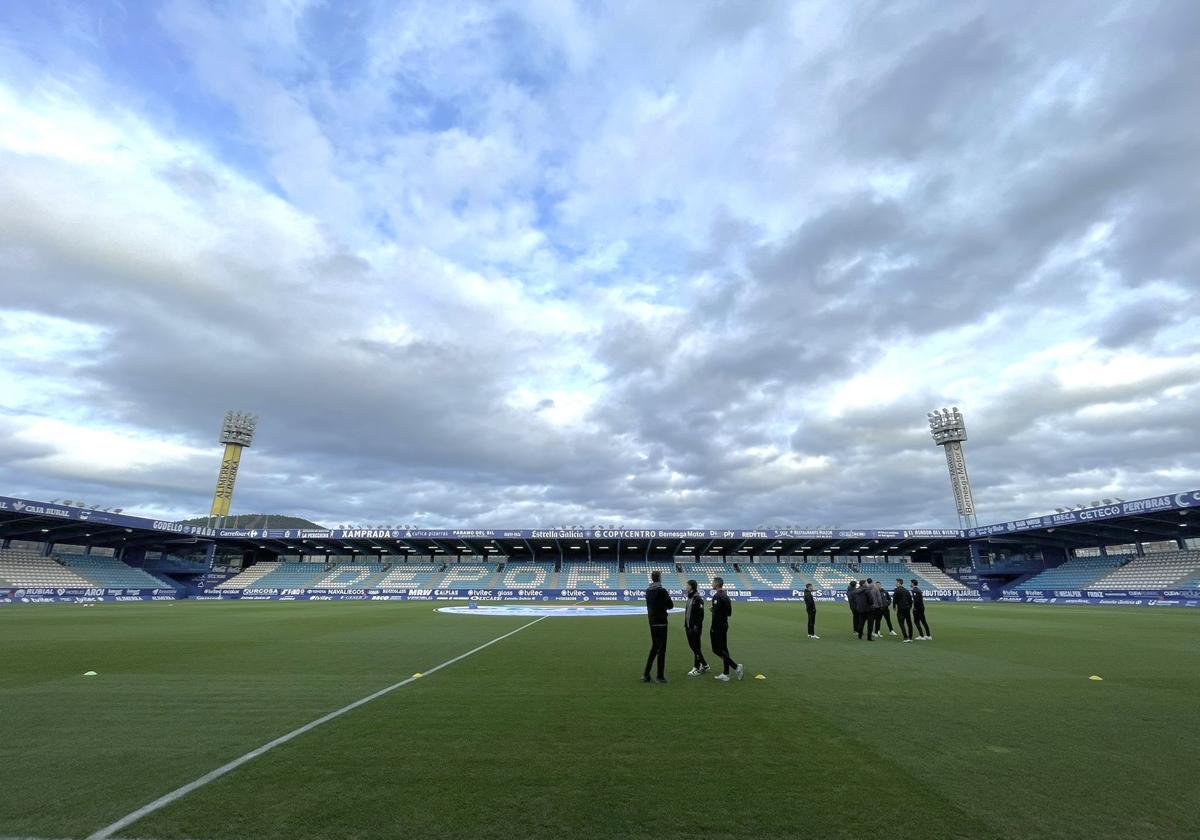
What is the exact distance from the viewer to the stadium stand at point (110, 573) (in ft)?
172

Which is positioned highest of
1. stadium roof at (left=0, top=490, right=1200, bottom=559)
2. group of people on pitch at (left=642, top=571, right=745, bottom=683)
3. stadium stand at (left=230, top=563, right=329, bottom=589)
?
stadium roof at (left=0, top=490, right=1200, bottom=559)

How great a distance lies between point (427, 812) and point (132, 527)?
2558 inches

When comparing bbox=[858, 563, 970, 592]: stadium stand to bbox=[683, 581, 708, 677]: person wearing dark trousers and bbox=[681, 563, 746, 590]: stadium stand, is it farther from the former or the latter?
Answer: bbox=[683, 581, 708, 677]: person wearing dark trousers

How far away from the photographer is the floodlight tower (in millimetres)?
66550

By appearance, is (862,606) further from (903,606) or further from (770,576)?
(770,576)

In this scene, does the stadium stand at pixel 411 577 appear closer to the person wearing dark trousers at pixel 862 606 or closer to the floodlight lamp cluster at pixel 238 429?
the floodlight lamp cluster at pixel 238 429

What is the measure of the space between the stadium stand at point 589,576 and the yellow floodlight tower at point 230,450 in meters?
43.3

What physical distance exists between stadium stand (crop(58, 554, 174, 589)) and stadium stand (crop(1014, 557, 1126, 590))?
85.3 metres

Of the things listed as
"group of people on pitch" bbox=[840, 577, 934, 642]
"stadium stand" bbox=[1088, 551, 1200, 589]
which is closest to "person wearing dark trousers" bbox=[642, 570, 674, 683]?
"group of people on pitch" bbox=[840, 577, 934, 642]

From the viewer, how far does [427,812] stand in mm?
3984

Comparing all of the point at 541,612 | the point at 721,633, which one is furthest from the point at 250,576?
the point at 721,633

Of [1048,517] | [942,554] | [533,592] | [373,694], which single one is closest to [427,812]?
[373,694]

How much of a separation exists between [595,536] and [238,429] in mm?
49806

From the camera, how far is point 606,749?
18.2ft
